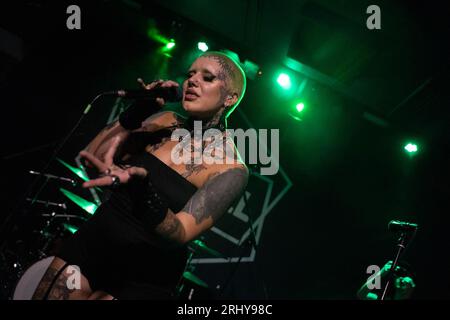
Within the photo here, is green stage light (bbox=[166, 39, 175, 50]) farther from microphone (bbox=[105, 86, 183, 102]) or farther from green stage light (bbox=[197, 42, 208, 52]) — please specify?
microphone (bbox=[105, 86, 183, 102])

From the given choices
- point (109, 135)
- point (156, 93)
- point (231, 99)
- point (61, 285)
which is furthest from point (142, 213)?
point (231, 99)

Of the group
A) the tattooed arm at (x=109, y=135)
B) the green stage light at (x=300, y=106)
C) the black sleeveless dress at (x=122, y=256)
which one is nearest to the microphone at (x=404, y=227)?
the black sleeveless dress at (x=122, y=256)

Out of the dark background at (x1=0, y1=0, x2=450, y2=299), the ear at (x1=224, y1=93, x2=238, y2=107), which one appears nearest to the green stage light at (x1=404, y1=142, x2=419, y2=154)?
the dark background at (x1=0, y1=0, x2=450, y2=299)

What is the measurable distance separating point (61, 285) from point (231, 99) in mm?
1504

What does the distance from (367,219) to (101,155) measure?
723 centimetres

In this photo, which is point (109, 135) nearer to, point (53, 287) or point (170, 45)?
point (53, 287)

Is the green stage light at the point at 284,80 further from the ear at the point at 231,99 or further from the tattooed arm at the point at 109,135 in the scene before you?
the tattooed arm at the point at 109,135

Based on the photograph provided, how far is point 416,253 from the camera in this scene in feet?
22.3

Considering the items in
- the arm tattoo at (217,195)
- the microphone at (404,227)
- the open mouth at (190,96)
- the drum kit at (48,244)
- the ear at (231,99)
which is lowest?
the drum kit at (48,244)

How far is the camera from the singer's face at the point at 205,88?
1.87 m

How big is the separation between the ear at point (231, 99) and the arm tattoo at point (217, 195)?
63 cm

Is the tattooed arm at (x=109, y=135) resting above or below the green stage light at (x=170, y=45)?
below

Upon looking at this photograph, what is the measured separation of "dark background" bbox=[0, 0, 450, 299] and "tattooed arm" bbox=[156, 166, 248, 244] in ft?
14.9

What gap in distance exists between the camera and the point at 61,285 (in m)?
1.28
